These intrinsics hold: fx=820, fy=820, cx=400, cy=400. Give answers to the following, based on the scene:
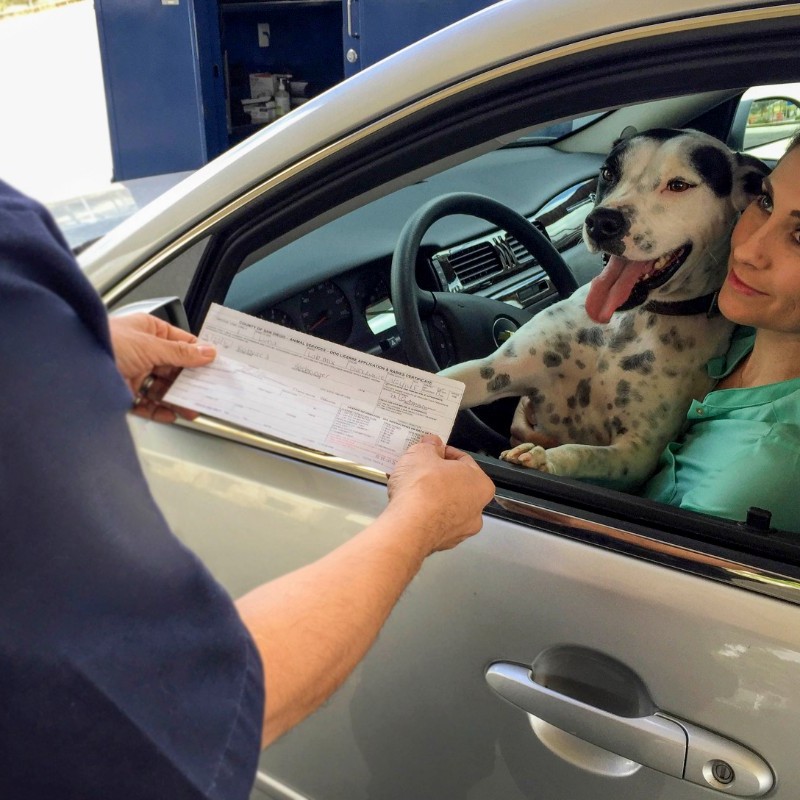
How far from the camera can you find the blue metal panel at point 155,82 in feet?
18.6

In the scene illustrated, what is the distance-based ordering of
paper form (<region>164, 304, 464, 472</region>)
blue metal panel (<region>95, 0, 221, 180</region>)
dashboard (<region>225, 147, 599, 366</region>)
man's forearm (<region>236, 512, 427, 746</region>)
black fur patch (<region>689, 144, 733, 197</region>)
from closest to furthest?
man's forearm (<region>236, 512, 427, 746</region>) < paper form (<region>164, 304, 464, 472</region>) < black fur patch (<region>689, 144, 733, 197</region>) < dashboard (<region>225, 147, 599, 366</region>) < blue metal panel (<region>95, 0, 221, 180</region>)

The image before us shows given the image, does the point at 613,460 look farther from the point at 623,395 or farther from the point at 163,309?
the point at 163,309

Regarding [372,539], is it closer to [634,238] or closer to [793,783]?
[793,783]

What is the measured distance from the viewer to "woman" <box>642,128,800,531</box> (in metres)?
1.03

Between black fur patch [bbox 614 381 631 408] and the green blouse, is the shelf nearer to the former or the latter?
black fur patch [bbox 614 381 631 408]

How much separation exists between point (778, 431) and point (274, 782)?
0.91m

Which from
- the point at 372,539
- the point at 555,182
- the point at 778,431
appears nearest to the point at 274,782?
the point at 372,539

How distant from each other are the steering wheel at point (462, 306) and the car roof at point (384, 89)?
1.70 ft

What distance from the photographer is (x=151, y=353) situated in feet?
3.40

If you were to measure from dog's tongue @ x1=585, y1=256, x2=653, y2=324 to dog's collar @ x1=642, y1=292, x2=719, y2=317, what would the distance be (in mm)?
A: 66

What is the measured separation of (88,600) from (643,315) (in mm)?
1167

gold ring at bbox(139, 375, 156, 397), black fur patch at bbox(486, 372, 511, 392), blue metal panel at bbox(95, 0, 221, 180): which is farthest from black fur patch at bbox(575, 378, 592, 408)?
blue metal panel at bbox(95, 0, 221, 180)

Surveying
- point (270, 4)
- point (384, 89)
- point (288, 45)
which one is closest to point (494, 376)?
point (384, 89)

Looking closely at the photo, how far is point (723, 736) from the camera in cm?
88
